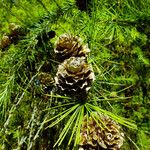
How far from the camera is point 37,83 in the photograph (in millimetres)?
748

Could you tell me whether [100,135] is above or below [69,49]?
below

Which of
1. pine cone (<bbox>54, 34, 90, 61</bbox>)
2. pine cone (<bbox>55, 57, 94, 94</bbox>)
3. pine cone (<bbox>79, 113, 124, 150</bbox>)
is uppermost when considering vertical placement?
pine cone (<bbox>54, 34, 90, 61</bbox>)

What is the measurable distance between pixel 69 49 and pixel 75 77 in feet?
0.25

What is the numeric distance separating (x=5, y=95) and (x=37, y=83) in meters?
0.07

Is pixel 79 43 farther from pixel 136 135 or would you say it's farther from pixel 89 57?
pixel 136 135

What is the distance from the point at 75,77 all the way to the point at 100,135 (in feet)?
0.33

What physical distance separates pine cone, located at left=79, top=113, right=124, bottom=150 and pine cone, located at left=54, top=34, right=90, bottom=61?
13 centimetres

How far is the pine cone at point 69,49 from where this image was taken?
629 millimetres

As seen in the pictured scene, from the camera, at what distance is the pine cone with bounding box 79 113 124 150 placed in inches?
21.5

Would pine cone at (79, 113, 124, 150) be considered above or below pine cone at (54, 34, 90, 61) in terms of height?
below

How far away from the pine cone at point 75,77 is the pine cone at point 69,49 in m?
0.05

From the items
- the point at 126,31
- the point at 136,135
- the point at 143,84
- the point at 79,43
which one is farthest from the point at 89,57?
the point at 143,84

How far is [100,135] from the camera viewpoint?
1.82 ft

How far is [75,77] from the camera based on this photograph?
22.7 inches
